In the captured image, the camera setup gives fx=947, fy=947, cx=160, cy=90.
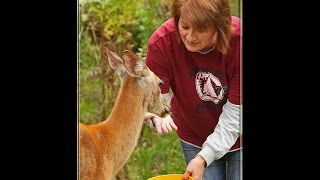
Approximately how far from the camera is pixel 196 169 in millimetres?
3615

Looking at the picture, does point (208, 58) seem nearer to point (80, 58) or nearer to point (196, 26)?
point (196, 26)

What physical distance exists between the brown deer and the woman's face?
19 cm

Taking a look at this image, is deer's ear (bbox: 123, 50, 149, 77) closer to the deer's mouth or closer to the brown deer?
the brown deer

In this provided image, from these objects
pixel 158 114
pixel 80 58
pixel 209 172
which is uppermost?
pixel 80 58

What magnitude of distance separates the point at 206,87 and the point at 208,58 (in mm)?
110

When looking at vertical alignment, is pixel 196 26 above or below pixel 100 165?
above

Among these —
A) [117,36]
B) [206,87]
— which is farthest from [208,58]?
[117,36]

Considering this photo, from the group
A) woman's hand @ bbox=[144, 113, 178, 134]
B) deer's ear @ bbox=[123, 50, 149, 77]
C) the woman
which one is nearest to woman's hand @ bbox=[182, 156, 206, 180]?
the woman

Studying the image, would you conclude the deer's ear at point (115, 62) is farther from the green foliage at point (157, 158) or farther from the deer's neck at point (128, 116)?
the green foliage at point (157, 158)

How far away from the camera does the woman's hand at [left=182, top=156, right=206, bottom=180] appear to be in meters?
3.61

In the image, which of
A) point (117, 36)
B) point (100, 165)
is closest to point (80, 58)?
point (117, 36)

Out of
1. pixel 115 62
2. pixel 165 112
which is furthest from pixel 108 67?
pixel 165 112

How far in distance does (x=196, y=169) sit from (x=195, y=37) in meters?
0.50

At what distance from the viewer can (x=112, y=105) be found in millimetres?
3660
